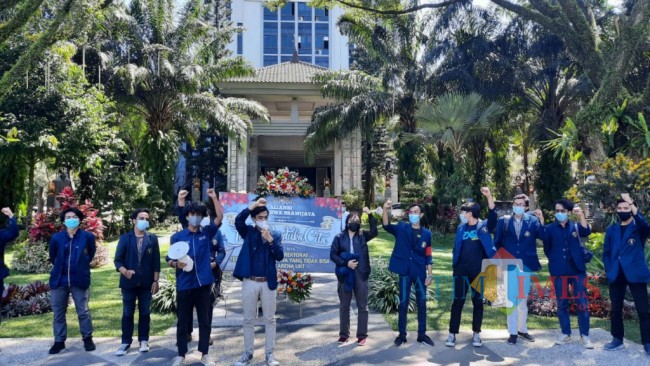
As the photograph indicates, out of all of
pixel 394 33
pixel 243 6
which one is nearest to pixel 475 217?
pixel 394 33

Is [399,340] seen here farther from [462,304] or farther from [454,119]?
[454,119]

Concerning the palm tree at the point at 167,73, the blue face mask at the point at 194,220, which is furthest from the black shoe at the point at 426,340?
the palm tree at the point at 167,73

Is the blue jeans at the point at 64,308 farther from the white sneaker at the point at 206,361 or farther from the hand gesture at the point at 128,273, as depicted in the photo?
the white sneaker at the point at 206,361

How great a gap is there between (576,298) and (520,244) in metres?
0.91

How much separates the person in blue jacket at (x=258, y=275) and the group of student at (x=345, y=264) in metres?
0.01

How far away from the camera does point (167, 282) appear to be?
7.76m

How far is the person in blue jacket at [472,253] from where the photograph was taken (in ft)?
18.5

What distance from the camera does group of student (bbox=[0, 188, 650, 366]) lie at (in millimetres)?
5156

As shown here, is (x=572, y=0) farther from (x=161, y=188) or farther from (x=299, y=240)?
(x=161, y=188)

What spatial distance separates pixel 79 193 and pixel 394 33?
13.8 meters

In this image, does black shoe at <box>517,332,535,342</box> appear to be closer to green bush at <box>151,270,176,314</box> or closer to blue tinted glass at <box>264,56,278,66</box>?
green bush at <box>151,270,176,314</box>

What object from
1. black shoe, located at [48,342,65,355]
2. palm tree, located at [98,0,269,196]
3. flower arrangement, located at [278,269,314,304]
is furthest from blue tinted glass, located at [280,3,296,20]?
black shoe, located at [48,342,65,355]

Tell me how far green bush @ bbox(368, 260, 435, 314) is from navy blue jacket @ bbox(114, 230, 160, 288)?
3.63 m

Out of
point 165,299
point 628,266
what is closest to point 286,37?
point 165,299
